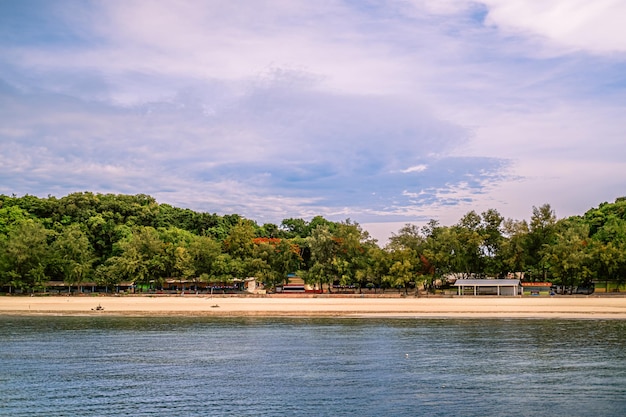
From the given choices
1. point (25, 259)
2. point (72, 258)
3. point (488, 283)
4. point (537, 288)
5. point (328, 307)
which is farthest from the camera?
point (72, 258)

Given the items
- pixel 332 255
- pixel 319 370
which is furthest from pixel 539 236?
pixel 319 370

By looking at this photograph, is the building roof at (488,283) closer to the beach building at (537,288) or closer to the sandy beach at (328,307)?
the beach building at (537,288)

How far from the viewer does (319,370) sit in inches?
1265

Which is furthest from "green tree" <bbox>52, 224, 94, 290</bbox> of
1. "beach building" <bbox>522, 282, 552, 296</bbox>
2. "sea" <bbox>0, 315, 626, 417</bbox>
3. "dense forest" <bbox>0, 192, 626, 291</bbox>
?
"beach building" <bbox>522, 282, 552, 296</bbox>

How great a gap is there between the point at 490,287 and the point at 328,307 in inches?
956

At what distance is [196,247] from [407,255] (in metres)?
29.9

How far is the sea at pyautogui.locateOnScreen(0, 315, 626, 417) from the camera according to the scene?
24703 mm

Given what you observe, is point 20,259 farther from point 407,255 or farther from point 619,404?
point 619,404

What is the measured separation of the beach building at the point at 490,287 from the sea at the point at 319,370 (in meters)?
24.8

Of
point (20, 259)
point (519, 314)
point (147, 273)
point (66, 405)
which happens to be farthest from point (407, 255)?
point (66, 405)

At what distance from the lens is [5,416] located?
23.3 metres

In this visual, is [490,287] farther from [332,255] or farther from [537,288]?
[332,255]

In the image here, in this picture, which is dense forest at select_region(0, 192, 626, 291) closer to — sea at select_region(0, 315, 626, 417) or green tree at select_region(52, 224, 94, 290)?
green tree at select_region(52, 224, 94, 290)

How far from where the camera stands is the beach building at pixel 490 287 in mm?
77562
